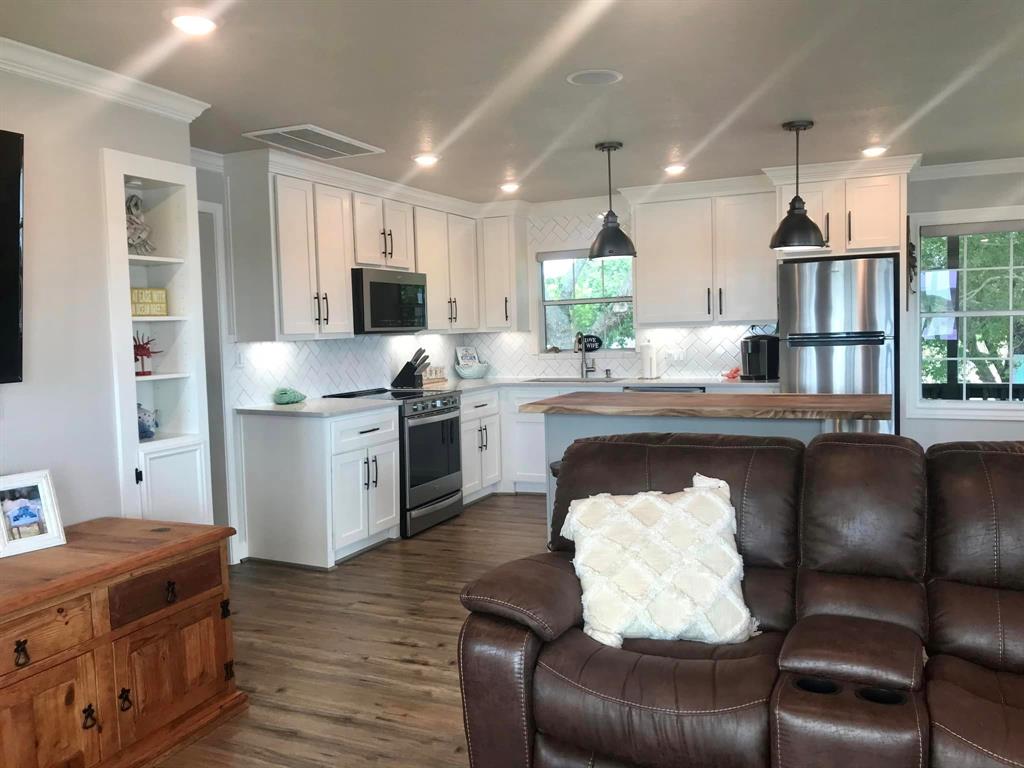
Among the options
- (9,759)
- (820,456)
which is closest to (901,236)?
(820,456)

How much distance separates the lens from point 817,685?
1.86 meters

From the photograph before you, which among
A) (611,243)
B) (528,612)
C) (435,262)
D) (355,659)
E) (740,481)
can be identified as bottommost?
(355,659)

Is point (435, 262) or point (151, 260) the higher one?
point (435, 262)

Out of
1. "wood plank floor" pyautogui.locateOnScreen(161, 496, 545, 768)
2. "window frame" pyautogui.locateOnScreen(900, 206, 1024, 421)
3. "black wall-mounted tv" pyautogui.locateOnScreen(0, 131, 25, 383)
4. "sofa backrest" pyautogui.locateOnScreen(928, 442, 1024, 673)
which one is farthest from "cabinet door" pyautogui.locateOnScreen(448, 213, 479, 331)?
"sofa backrest" pyautogui.locateOnScreen(928, 442, 1024, 673)

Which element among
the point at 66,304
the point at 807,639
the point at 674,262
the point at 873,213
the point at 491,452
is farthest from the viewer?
the point at 491,452

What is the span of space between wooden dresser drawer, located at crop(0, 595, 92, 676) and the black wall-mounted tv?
98 cm

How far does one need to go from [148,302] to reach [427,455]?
2.36 meters

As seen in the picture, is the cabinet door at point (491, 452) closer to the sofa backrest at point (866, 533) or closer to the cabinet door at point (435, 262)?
the cabinet door at point (435, 262)

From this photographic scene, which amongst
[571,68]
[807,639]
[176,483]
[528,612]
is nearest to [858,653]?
[807,639]

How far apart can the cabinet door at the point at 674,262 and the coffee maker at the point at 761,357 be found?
397 millimetres

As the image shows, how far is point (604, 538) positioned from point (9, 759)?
1.80 metres

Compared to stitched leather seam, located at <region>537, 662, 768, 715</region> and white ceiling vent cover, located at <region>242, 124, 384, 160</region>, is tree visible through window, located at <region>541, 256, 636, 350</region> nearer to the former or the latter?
white ceiling vent cover, located at <region>242, 124, 384, 160</region>

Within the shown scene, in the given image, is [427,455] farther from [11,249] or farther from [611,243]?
[11,249]

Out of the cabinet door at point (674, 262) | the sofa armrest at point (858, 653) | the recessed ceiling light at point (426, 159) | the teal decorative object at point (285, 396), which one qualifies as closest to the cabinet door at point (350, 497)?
the teal decorative object at point (285, 396)
